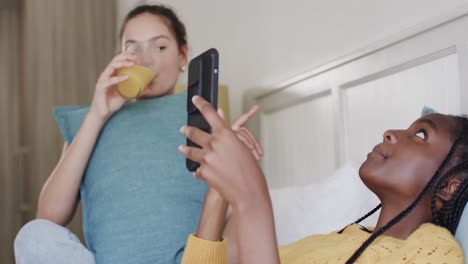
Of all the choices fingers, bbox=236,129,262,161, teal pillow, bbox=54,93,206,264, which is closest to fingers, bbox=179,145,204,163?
fingers, bbox=236,129,262,161

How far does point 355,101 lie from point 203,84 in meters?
0.93

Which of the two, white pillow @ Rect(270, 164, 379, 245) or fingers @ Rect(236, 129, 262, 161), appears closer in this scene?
fingers @ Rect(236, 129, 262, 161)

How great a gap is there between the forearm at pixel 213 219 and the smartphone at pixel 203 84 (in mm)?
115

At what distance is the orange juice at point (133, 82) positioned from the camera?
127cm

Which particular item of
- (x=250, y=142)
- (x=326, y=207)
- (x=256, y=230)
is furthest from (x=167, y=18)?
(x=256, y=230)

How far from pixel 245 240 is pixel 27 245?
624mm

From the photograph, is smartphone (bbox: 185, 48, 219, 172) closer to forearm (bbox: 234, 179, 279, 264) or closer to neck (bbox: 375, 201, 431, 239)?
forearm (bbox: 234, 179, 279, 264)

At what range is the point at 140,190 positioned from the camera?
1199mm

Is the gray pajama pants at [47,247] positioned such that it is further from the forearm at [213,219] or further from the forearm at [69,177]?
the forearm at [213,219]

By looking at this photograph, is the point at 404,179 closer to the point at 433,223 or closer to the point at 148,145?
the point at 433,223

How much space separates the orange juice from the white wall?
0.67 meters

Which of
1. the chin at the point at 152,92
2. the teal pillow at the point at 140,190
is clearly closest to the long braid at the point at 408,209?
the teal pillow at the point at 140,190

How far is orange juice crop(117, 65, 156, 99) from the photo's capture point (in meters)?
1.27

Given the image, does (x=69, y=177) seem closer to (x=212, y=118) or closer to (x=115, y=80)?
(x=115, y=80)
